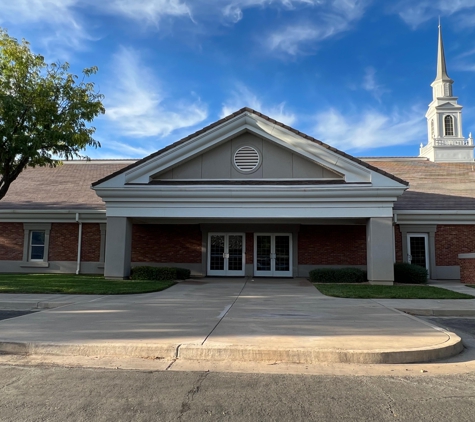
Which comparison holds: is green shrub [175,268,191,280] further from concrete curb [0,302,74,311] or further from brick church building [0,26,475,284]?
concrete curb [0,302,74,311]

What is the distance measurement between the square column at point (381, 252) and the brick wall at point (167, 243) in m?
7.81

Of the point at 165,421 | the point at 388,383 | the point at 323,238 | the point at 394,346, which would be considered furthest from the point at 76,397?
the point at 323,238

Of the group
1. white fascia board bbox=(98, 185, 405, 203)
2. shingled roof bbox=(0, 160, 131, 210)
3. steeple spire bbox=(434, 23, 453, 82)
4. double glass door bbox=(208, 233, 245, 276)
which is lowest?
double glass door bbox=(208, 233, 245, 276)

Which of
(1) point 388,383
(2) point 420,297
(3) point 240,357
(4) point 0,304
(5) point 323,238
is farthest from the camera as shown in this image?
(5) point 323,238

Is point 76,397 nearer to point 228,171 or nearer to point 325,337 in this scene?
point 325,337

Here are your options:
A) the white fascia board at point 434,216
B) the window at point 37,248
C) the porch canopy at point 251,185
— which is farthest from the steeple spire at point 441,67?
the window at point 37,248

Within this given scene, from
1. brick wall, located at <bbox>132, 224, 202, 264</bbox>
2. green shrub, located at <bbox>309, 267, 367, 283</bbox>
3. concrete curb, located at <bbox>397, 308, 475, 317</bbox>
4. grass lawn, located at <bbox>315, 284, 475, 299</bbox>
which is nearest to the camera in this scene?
concrete curb, located at <bbox>397, 308, 475, 317</bbox>

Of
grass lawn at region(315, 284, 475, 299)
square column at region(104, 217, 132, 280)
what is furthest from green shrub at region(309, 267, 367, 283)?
square column at region(104, 217, 132, 280)

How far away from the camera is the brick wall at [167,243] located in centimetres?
1962

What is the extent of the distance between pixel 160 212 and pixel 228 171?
3193 mm

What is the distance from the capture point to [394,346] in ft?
19.8

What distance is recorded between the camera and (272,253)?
1953 centimetres

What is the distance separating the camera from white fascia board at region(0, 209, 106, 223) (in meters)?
19.4

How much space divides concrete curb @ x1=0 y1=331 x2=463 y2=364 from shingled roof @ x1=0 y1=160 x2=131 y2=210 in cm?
1402
